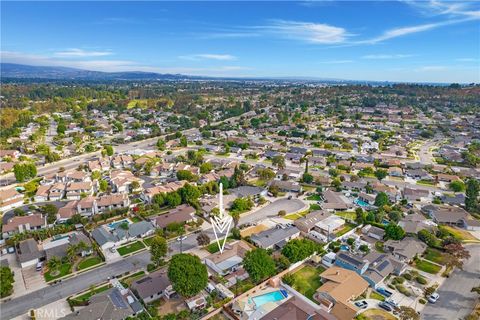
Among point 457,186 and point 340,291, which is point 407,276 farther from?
point 457,186

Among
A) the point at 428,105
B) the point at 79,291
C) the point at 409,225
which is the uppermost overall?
the point at 428,105

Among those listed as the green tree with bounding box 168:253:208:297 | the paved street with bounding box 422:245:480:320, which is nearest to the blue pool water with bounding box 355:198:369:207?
the paved street with bounding box 422:245:480:320

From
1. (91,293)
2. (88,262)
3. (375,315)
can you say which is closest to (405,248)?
(375,315)

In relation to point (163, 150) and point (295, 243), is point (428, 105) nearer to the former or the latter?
point (163, 150)

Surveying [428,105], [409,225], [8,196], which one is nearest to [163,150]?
[8,196]

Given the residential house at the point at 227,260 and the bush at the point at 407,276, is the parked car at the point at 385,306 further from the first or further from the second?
the residential house at the point at 227,260
